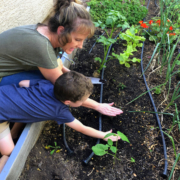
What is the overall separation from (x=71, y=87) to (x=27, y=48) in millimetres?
433

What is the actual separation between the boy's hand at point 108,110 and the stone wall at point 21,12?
48.5 inches

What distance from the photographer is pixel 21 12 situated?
1961 millimetres

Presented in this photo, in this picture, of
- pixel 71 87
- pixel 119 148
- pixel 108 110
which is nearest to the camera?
pixel 71 87

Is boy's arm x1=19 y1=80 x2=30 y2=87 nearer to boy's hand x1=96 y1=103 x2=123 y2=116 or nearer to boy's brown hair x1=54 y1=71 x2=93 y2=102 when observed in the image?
boy's brown hair x1=54 y1=71 x2=93 y2=102

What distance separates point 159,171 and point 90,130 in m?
0.64

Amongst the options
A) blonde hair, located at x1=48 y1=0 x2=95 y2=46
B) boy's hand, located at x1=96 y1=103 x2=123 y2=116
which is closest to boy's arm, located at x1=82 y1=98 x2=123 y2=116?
boy's hand, located at x1=96 y1=103 x2=123 y2=116

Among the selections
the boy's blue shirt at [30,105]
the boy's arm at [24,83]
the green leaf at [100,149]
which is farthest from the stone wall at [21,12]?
the green leaf at [100,149]

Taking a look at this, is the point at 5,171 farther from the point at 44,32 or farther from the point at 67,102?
the point at 44,32

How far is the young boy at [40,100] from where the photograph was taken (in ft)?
3.80

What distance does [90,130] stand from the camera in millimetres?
1402

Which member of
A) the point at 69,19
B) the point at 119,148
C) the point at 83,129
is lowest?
the point at 119,148

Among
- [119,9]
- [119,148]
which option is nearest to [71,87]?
[119,148]

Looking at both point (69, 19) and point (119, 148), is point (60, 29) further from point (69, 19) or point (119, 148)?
point (119, 148)

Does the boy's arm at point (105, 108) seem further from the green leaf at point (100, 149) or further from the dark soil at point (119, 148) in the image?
the green leaf at point (100, 149)
